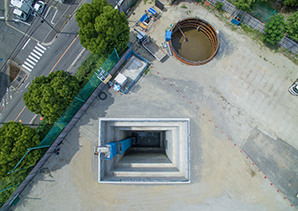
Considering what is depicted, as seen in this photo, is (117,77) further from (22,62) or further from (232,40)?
(232,40)

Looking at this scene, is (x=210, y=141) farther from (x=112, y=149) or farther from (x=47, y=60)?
(x=47, y=60)

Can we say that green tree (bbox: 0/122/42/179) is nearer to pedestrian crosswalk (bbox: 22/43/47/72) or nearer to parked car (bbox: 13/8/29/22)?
pedestrian crosswalk (bbox: 22/43/47/72)

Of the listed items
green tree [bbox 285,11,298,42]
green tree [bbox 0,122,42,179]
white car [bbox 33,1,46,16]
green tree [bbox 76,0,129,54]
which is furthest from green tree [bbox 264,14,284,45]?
white car [bbox 33,1,46,16]

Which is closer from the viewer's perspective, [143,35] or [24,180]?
[24,180]

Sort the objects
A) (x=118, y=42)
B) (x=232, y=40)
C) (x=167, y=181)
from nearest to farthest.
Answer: (x=118, y=42), (x=167, y=181), (x=232, y=40)

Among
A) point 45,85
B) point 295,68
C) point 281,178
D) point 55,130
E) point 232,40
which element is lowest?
point 55,130

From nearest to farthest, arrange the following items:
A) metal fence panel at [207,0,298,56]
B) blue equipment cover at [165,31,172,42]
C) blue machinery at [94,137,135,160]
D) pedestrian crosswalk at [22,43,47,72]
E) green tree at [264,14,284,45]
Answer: blue machinery at [94,137,135,160], green tree at [264,14,284,45], metal fence panel at [207,0,298,56], blue equipment cover at [165,31,172,42], pedestrian crosswalk at [22,43,47,72]

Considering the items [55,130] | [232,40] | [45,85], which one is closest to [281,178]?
[232,40]

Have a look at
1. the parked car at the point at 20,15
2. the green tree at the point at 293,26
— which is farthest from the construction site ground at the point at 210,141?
the parked car at the point at 20,15
